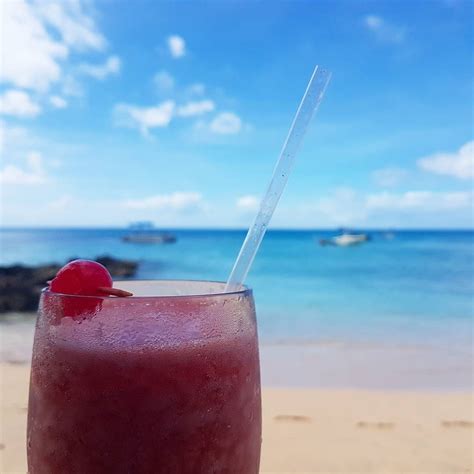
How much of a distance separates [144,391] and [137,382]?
20 mm

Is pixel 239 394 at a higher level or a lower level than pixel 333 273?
lower

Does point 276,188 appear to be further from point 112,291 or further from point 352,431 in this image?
point 352,431

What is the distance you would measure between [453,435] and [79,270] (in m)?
3.13

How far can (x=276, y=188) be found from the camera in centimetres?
122

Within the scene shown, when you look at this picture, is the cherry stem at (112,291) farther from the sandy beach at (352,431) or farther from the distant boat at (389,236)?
the distant boat at (389,236)

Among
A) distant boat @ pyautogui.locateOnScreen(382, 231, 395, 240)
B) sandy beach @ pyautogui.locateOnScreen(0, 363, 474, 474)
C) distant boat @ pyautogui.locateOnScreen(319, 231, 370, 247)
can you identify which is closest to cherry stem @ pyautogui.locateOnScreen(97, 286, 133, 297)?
sandy beach @ pyautogui.locateOnScreen(0, 363, 474, 474)

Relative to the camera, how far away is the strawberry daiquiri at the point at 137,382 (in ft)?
3.43

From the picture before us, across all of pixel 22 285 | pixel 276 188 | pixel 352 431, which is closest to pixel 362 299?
pixel 22 285

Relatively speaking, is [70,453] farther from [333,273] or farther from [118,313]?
[333,273]

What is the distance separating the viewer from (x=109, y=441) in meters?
1.04

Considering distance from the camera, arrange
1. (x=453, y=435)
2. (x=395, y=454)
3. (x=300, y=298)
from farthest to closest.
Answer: (x=300, y=298) < (x=453, y=435) < (x=395, y=454)

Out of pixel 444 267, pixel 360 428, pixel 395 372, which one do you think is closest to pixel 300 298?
pixel 395 372

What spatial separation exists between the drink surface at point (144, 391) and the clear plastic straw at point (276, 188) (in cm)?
10

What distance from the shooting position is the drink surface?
1.04 metres
